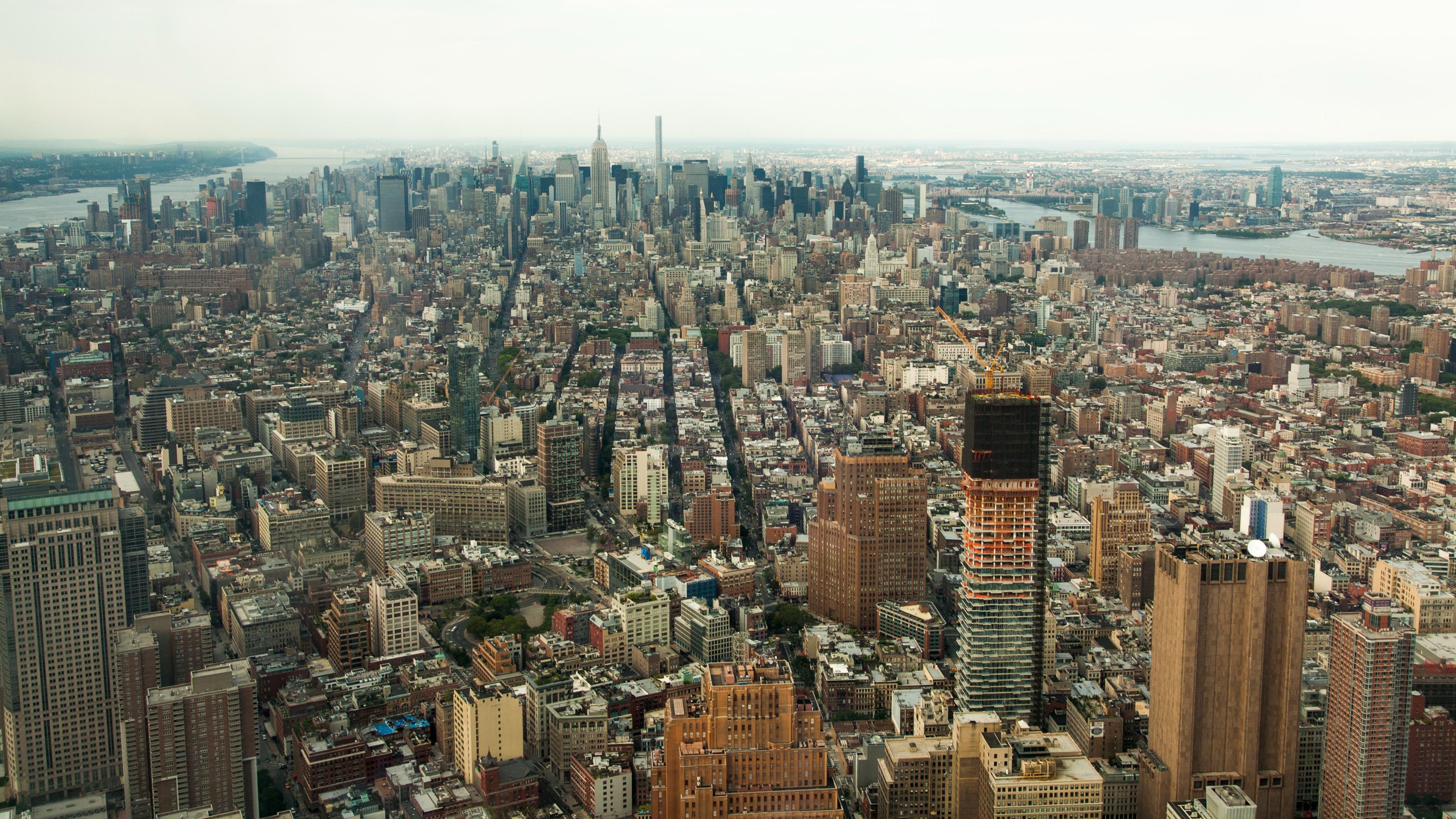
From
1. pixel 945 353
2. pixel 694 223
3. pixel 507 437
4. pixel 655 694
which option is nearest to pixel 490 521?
pixel 507 437

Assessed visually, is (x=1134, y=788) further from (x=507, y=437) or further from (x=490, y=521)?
(x=507, y=437)

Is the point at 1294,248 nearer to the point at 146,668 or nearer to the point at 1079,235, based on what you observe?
the point at 1079,235

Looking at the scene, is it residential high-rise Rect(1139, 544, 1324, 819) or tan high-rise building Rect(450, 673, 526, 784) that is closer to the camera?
residential high-rise Rect(1139, 544, 1324, 819)

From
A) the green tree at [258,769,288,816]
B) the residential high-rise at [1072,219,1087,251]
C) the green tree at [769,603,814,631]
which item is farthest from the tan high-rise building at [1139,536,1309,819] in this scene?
the residential high-rise at [1072,219,1087,251]

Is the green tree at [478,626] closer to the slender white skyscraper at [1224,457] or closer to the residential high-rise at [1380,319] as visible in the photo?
the slender white skyscraper at [1224,457]

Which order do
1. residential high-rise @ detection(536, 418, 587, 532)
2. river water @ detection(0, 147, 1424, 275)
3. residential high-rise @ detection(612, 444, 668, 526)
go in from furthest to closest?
residential high-rise @ detection(612, 444, 668, 526) < residential high-rise @ detection(536, 418, 587, 532) < river water @ detection(0, 147, 1424, 275)

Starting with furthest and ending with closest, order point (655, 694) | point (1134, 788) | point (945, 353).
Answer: point (945, 353)
point (655, 694)
point (1134, 788)

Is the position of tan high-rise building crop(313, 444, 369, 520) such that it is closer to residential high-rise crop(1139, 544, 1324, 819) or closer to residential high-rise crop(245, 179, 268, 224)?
residential high-rise crop(245, 179, 268, 224)
